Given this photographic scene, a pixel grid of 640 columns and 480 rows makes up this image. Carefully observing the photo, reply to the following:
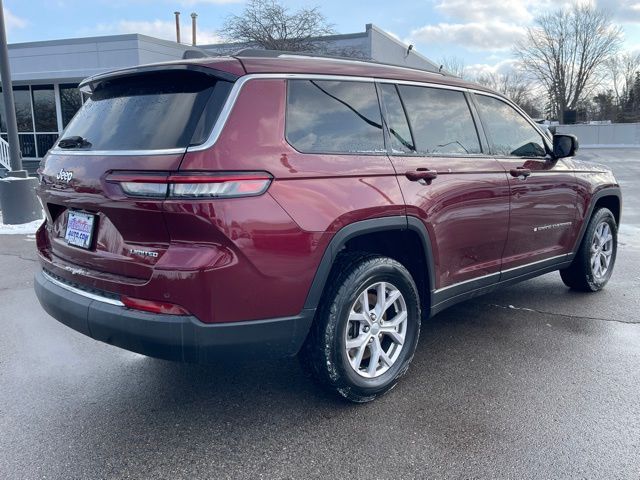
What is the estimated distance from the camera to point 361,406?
3.14m

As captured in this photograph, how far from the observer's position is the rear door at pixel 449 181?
3.33m

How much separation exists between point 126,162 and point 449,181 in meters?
1.97

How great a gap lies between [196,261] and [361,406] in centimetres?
136

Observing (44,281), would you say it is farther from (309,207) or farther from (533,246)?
(533,246)

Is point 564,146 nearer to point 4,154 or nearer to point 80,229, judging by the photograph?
point 80,229

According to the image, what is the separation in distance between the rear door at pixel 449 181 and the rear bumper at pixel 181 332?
1070 millimetres

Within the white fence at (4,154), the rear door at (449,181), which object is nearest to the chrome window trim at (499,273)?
the rear door at (449,181)

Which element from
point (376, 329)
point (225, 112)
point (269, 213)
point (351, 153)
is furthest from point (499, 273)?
point (225, 112)

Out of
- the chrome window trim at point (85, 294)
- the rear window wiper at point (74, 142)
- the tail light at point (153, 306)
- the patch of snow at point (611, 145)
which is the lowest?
the patch of snow at point (611, 145)

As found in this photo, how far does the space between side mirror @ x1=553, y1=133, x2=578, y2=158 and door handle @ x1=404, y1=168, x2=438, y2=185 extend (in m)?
1.76

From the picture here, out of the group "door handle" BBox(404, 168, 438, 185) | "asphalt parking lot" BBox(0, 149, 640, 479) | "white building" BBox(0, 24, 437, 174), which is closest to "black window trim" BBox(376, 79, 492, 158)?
"door handle" BBox(404, 168, 438, 185)

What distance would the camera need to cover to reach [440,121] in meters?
3.71

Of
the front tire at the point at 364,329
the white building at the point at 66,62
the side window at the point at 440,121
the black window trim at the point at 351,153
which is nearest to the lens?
the black window trim at the point at 351,153

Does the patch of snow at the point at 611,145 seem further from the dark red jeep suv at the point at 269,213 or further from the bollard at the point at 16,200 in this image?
the dark red jeep suv at the point at 269,213
